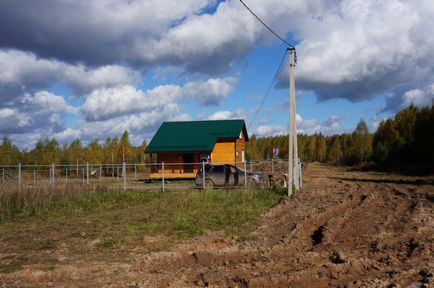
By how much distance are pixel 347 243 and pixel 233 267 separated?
3.40 metres

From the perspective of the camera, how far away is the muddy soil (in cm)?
822

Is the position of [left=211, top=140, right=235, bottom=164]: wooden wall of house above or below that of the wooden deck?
above

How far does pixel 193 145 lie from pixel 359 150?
47.8 metres

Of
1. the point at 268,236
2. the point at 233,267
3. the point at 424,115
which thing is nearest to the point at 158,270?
the point at 233,267

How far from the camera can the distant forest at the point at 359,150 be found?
48.7 metres

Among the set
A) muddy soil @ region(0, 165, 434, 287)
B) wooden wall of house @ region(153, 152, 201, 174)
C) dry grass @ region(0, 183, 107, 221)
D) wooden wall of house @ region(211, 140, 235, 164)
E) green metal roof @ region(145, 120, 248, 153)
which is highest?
green metal roof @ region(145, 120, 248, 153)

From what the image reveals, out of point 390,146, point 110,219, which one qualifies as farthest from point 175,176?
point 390,146

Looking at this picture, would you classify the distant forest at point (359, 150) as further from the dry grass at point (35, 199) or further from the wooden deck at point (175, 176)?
the dry grass at point (35, 199)

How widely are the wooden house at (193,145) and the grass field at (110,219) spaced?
1275 centimetres

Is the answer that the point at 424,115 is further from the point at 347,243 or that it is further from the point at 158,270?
the point at 158,270

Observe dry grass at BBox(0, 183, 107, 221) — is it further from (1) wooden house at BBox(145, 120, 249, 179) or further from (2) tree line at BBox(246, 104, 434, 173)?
(2) tree line at BBox(246, 104, 434, 173)

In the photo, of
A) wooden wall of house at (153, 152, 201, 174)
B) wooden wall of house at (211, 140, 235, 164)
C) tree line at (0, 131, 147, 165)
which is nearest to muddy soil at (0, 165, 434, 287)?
wooden wall of house at (153, 152, 201, 174)

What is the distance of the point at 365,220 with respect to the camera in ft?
47.1

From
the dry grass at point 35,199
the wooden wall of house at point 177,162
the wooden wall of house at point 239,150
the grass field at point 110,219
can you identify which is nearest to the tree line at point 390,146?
the wooden wall of house at point 239,150
